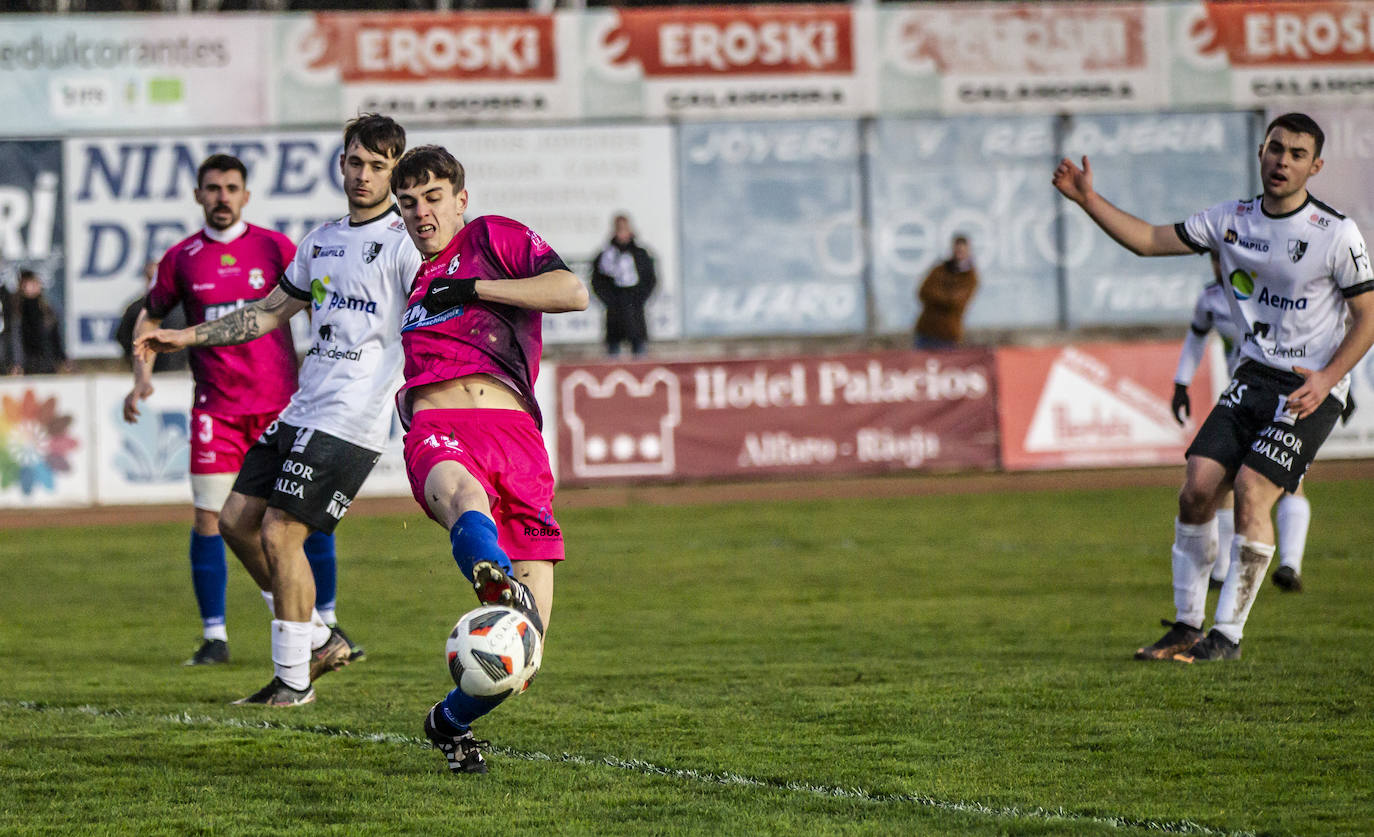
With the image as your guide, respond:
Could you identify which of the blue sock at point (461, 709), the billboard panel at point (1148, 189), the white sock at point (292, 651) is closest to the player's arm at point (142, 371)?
the white sock at point (292, 651)

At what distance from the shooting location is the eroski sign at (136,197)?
79.1 feet

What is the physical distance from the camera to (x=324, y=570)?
8773 millimetres

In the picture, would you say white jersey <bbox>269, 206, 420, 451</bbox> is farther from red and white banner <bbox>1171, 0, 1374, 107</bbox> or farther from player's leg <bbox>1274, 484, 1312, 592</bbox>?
red and white banner <bbox>1171, 0, 1374, 107</bbox>

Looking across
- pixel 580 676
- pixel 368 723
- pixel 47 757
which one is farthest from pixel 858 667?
pixel 47 757

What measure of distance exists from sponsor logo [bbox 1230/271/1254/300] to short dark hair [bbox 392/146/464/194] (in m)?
3.60

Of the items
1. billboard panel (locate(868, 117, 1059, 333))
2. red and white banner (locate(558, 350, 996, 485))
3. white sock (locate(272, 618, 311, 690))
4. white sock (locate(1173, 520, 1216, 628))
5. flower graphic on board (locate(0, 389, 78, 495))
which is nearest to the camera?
white sock (locate(272, 618, 311, 690))

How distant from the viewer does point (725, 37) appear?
82.1 feet

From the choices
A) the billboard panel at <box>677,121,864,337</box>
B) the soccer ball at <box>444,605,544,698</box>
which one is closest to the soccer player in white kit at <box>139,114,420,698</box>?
the soccer ball at <box>444,605,544,698</box>

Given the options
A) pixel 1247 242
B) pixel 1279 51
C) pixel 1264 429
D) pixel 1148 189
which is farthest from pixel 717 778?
pixel 1279 51

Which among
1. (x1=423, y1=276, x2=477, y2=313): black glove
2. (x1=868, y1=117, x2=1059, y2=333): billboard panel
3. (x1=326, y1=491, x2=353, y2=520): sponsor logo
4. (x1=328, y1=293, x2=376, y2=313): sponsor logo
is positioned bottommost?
(x1=326, y1=491, x2=353, y2=520): sponsor logo

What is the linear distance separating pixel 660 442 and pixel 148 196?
1018cm

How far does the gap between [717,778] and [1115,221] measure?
3145 mm

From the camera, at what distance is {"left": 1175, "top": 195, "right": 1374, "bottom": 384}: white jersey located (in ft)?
24.0

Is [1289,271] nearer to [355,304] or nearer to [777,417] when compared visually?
[355,304]
